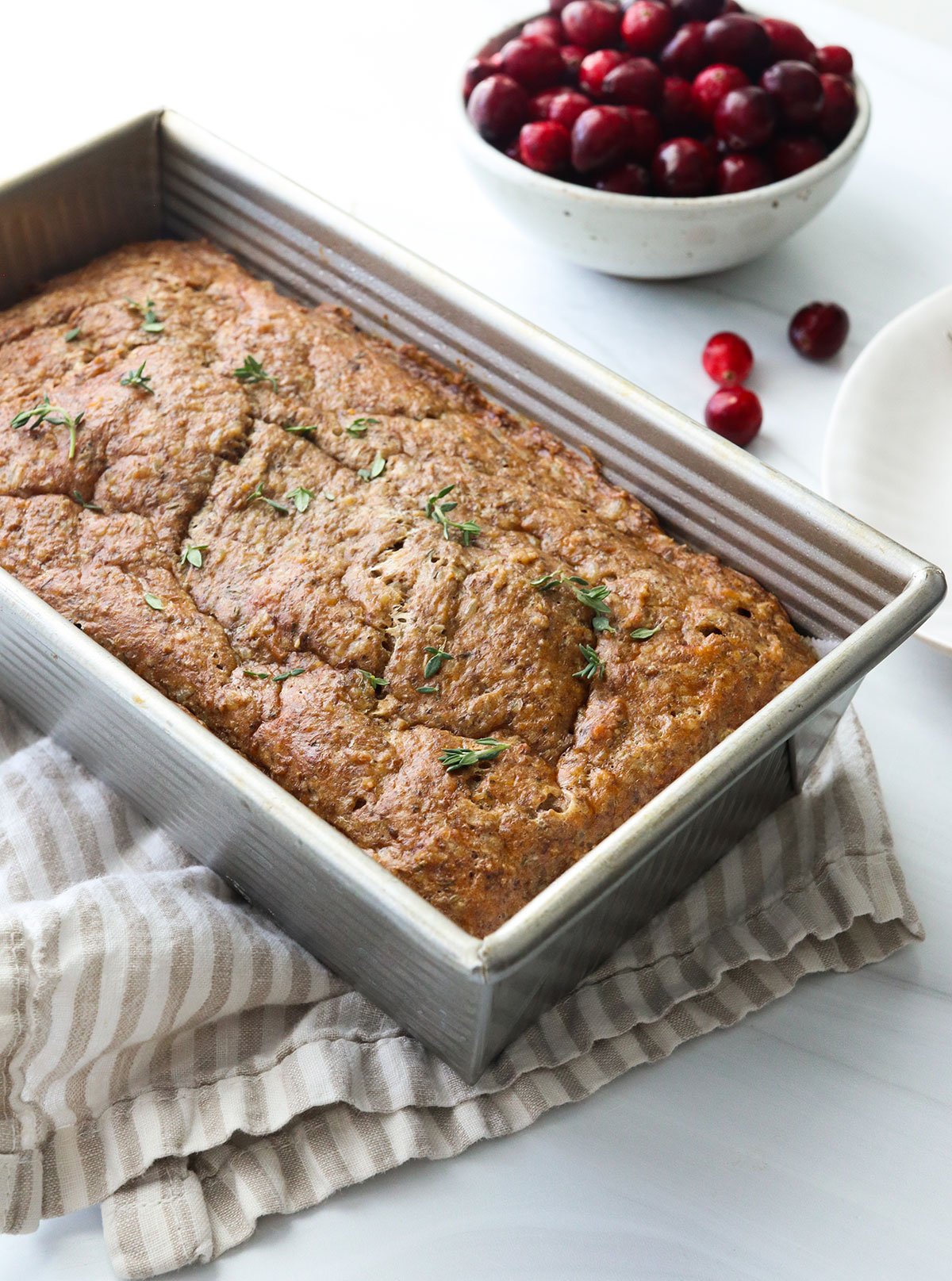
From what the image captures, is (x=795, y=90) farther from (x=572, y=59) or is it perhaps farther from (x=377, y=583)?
(x=377, y=583)

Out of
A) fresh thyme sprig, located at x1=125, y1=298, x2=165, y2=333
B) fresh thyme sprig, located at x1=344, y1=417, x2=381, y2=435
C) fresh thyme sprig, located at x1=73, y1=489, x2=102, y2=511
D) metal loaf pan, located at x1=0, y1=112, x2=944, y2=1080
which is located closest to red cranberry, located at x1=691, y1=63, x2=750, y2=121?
metal loaf pan, located at x1=0, y1=112, x2=944, y2=1080

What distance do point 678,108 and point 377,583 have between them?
3.07ft

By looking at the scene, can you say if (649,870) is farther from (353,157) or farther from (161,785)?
(353,157)

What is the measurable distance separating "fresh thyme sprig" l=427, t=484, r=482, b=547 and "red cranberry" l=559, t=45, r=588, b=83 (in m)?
0.81

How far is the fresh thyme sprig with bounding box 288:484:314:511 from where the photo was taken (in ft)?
5.28

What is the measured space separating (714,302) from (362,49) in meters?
1.01

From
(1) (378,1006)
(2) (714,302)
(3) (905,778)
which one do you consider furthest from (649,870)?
(2) (714,302)

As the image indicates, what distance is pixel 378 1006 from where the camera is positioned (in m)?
1.46

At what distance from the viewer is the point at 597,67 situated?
200 centimetres

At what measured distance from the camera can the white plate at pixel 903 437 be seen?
6.02 feet

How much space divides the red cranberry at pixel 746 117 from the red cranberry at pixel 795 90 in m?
0.03

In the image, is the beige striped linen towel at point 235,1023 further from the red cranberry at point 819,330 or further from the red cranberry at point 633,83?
the red cranberry at point 633,83

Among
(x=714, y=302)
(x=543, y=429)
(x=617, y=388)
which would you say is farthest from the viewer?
(x=714, y=302)

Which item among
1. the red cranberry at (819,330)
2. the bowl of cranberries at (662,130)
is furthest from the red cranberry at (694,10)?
the red cranberry at (819,330)
